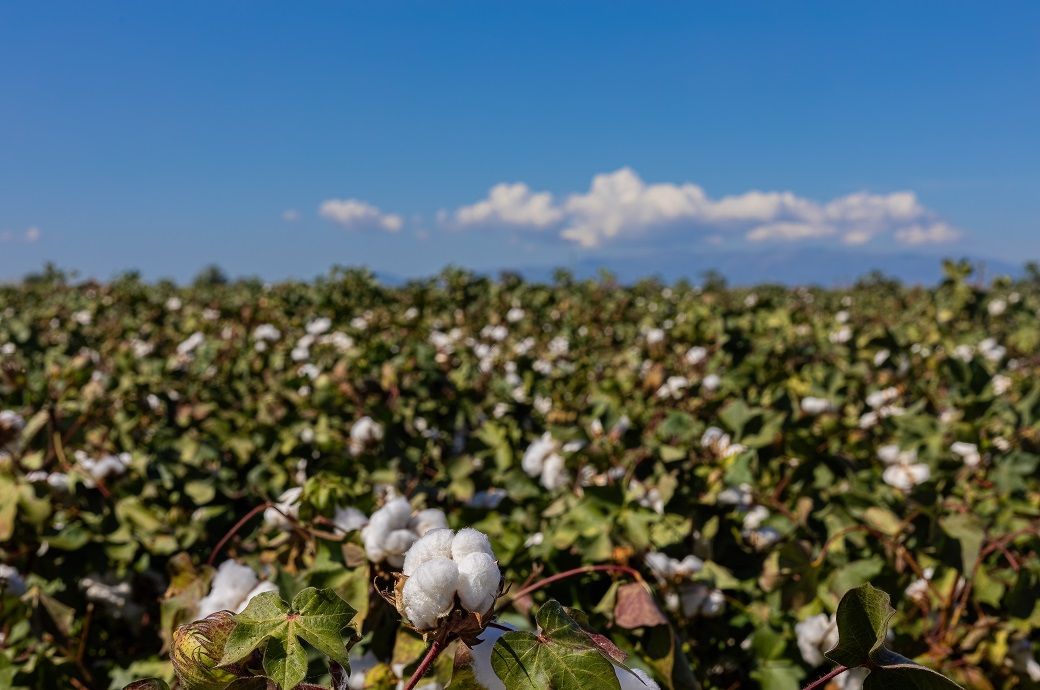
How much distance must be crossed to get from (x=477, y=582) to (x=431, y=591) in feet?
0.14

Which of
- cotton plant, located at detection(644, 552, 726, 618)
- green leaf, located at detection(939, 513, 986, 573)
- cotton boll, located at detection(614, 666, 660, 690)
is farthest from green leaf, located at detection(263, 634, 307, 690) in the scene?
green leaf, located at detection(939, 513, 986, 573)

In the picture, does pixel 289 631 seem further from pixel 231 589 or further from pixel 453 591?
pixel 231 589

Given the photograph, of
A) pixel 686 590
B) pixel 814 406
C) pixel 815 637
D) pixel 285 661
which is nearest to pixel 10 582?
pixel 285 661

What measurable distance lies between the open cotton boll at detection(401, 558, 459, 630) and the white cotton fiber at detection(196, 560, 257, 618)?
59 cm

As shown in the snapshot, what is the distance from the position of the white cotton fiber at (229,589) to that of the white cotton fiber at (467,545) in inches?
23.8

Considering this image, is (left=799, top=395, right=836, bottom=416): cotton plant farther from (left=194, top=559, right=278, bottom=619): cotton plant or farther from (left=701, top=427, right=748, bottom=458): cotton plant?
(left=194, top=559, right=278, bottom=619): cotton plant

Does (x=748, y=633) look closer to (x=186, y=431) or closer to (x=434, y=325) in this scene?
(x=186, y=431)

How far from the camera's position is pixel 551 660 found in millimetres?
760

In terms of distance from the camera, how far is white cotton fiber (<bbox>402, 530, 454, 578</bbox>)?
792mm

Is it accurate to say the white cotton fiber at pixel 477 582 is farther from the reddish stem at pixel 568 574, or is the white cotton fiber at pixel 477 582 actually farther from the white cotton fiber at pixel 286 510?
the white cotton fiber at pixel 286 510

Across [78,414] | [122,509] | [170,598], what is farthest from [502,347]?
[170,598]

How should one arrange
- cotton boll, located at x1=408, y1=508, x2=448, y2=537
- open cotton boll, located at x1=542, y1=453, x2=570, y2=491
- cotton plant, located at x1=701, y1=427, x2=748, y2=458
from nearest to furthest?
1. cotton boll, located at x1=408, y1=508, x2=448, y2=537
2. open cotton boll, located at x1=542, y1=453, x2=570, y2=491
3. cotton plant, located at x1=701, y1=427, x2=748, y2=458

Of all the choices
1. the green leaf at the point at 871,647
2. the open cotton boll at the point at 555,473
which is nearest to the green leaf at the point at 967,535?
the open cotton boll at the point at 555,473

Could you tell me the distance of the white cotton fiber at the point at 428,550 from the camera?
2.60 ft
